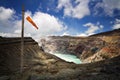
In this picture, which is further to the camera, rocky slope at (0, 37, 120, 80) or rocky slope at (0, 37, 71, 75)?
rocky slope at (0, 37, 71, 75)

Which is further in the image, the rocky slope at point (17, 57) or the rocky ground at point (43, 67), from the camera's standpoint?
the rocky slope at point (17, 57)

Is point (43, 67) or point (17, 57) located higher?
point (17, 57)

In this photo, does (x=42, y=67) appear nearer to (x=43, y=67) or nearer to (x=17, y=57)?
(x=43, y=67)

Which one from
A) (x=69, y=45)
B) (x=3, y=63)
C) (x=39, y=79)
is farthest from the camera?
(x=69, y=45)

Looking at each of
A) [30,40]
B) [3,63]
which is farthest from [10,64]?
[30,40]

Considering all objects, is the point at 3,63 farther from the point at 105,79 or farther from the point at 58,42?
the point at 58,42

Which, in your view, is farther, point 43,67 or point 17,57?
point 17,57

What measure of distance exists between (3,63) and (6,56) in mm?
2433

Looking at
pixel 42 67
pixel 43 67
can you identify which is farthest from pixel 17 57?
pixel 43 67

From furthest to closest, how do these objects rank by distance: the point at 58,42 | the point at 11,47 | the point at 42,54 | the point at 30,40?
the point at 58,42, the point at 30,40, the point at 42,54, the point at 11,47

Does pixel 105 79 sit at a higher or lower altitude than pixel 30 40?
lower

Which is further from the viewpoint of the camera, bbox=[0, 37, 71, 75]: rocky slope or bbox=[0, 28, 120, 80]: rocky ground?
bbox=[0, 37, 71, 75]: rocky slope

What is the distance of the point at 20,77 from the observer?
1455 centimetres

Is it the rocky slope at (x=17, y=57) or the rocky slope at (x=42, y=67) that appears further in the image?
the rocky slope at (x=17, y=57)
